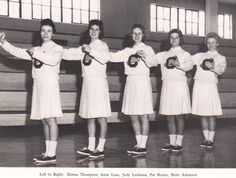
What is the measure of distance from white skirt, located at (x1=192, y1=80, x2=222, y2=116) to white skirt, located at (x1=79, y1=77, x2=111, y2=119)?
1.08 m

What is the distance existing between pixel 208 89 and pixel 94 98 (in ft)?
Result: 4.16

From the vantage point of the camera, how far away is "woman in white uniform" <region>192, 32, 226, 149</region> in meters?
3.81

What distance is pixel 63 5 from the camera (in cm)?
823

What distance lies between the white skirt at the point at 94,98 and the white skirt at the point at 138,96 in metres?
0.28

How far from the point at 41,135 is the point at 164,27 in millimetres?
6613

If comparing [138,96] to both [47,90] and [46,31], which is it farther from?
[46,31]

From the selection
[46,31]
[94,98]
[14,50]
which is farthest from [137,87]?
[14,50]

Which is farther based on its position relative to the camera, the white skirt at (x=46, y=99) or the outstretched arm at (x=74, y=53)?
the outstretched arm at (x=74, y=53)

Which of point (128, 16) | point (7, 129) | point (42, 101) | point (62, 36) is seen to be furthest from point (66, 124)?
point (128, 16)

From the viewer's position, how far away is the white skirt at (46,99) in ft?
9.70

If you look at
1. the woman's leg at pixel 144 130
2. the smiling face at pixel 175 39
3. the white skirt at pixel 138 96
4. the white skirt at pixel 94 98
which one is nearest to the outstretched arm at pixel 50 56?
the white skirt at pixel 94 98

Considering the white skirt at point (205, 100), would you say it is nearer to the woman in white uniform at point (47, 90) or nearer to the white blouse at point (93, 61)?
the white blouse at point (93, 61)

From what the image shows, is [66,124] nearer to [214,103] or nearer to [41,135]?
[41,135]

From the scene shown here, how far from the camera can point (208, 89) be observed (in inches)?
151
